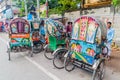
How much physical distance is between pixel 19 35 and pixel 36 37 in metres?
1.42

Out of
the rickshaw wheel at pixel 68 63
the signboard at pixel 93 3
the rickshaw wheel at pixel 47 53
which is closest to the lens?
the rickshaw wheel at pixel 68 63

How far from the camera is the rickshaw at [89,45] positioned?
5.50 metres

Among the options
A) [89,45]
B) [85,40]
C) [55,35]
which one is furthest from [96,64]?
[55,35]

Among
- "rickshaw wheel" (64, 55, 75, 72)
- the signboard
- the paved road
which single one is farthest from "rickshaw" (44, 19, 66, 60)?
the signboard

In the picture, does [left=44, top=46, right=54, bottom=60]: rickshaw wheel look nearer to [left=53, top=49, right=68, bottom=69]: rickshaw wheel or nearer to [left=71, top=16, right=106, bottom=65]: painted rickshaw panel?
[left=53, top=49, right=68, bottom=69]: rickshaw wheel

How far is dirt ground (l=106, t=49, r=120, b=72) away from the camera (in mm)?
7262

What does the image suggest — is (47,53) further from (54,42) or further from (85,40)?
(85,40)

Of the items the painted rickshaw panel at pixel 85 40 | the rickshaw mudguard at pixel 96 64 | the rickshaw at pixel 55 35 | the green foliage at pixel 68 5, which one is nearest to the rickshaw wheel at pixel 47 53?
the rickshaw at pixel 55 35

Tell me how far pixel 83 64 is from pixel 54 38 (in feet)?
7.13

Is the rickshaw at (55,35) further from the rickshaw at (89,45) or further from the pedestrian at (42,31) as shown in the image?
the pedestrian at (42,31)

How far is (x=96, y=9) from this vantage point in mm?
12531

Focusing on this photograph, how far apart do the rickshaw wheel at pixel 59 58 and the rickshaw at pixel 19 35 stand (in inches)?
79.5

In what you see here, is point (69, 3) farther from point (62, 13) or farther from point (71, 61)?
point (71, 61)

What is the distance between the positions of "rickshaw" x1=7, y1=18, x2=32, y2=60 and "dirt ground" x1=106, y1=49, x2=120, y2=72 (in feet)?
12.1
